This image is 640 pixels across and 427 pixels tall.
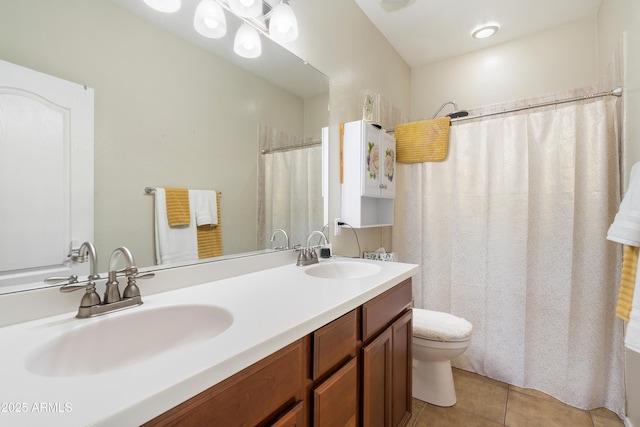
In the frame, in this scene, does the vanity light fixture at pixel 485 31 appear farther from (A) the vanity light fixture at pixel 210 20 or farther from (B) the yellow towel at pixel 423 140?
(A) the vanity light fixture at pixel 210 20

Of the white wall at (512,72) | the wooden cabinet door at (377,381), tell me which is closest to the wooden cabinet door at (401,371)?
the wooden cabinet door at (377,381)

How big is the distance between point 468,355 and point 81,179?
2330 millimetres

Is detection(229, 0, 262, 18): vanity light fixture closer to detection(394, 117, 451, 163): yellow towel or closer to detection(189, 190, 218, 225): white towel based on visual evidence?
detection(189, 190, 218, 225): white towel

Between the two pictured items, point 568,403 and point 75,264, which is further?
point 568,403

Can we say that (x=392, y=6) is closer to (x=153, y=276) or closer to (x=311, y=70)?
(x=311, y=70)

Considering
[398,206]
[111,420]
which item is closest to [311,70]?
[398,206]

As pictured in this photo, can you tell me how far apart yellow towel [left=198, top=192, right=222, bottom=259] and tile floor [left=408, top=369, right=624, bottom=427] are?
1.34 m

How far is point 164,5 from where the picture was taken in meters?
1.02

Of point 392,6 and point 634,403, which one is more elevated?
point 392,6

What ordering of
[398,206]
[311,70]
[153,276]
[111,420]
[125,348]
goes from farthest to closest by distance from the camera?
[398,206], [311,70], [153,276], [125,348], [111,420]

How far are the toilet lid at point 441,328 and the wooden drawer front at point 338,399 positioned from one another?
0.74 metres

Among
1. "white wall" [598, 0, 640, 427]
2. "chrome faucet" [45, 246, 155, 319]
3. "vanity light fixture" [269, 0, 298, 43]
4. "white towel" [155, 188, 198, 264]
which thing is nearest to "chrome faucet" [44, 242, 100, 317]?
"chrome faucet" [45, 246, 155, 319]

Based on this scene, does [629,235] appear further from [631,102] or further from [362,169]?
[362,169]

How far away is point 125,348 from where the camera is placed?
2.54 feet
